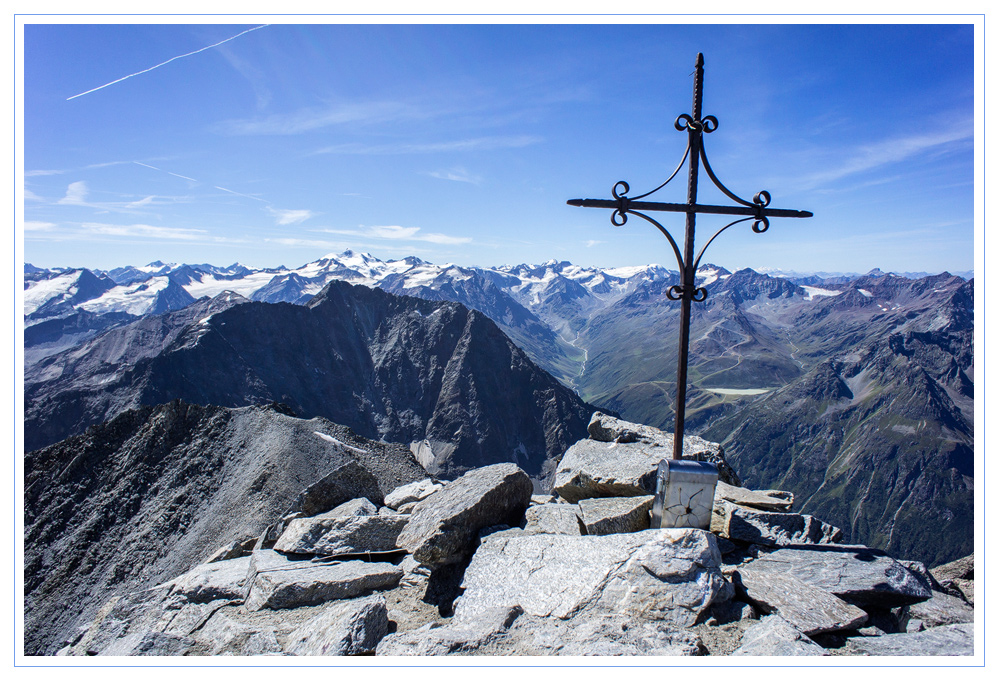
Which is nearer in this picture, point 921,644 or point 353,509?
point 921,644

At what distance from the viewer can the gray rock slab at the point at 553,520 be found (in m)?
7.34

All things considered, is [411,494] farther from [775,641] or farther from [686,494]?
[775,641]

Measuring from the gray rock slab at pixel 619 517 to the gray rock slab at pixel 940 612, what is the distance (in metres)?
2.94

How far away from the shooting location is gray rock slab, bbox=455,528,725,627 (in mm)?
5059

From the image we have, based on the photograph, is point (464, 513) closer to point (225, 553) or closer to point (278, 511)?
point (225, 553)

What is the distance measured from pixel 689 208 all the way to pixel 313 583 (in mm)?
6912

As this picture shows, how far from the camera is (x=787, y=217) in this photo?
7020 millimetres

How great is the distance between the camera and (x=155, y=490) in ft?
75.6

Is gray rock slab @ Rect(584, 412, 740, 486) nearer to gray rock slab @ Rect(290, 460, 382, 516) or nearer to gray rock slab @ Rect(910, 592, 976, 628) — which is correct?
gray rock slab @ Rect(910, 592, 976, 628)

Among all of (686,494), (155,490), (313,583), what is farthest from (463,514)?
(155,490)

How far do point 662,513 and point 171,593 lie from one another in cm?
756

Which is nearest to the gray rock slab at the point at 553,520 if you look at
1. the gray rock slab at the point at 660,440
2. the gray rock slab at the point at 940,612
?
the gray rock slab at the point at 660,440

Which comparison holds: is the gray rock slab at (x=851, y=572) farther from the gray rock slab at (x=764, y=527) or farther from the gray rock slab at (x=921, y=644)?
the gray rock slab at (x=921, y=644)

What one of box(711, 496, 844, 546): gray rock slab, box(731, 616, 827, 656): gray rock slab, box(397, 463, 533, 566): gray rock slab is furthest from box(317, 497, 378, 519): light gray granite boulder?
box(731, 616, 827, 656): gray rock slab
